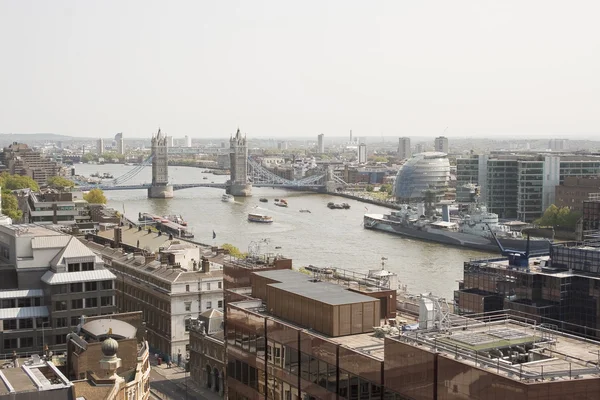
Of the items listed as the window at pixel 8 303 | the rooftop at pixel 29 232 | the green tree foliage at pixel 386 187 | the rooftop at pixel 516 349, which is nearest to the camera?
the rooftop at pixel 516 349

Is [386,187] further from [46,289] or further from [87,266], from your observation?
[46,289]

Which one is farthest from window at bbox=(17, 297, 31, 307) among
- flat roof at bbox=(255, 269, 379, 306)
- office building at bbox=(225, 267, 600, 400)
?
flat roof at bbox=(255, 269, 379, 306)

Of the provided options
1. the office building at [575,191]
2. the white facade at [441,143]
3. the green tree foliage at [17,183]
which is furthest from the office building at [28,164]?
the white facade at [441,143]

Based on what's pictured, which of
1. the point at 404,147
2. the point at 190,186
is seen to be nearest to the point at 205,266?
the point at 190,186

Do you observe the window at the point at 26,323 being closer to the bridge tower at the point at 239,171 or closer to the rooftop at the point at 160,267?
the rooftop at the point at 160,267

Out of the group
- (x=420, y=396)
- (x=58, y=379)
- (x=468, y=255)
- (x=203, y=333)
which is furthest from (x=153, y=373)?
(x=468, y=255)

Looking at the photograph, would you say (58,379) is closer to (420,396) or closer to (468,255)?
(420,396)

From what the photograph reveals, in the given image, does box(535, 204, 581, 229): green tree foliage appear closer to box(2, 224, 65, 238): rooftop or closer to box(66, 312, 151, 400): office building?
box(2, 224, 65, 238): rooftop
